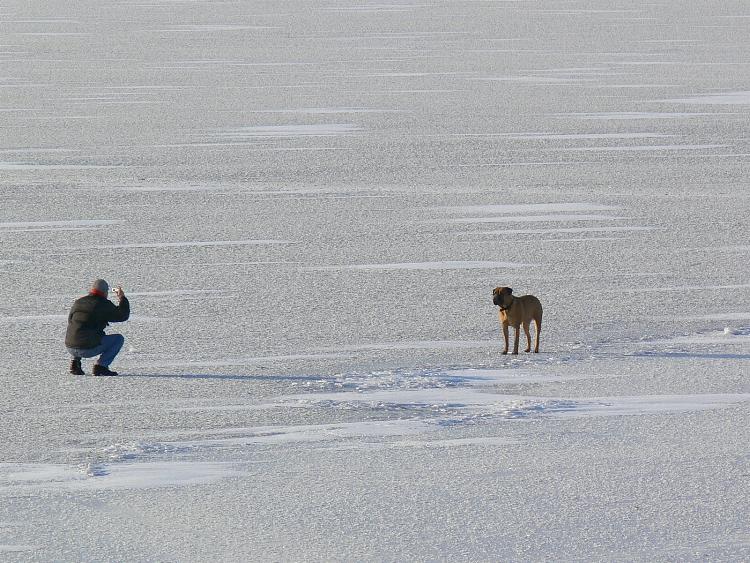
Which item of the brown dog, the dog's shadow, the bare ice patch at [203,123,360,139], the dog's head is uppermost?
the bare ice patch at [203,123,360,139]

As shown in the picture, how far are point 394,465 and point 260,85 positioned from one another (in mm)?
16882

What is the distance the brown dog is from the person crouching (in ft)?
6.10

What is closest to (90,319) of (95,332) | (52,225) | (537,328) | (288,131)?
(95,332)

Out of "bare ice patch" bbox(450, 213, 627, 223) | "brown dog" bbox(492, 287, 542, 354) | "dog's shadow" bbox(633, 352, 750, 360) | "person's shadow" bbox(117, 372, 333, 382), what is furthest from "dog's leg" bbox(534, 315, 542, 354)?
"bare ice patch" bbox(450, 213, 627, 223)

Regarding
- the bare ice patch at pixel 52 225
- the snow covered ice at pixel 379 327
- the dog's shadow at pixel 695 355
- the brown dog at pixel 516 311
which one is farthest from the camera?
the bare ice patch at pixel 52 225

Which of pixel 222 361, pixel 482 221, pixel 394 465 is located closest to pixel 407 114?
pixel 482 221

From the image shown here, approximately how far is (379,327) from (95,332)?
163cm

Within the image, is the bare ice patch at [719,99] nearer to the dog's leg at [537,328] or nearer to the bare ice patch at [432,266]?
the bare ice patch at [432,266]

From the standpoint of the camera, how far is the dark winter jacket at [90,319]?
702 cm

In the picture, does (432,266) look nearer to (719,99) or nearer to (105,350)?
(105,350)

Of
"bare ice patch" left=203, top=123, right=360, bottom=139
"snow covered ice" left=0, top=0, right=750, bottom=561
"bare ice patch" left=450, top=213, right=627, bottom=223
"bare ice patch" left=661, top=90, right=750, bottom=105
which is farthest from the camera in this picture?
"bare ice patch" left=661, top=90, right=750, bottom=105

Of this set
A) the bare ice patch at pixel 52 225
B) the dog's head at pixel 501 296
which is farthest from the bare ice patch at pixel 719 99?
the dog's head at pixel 501 296

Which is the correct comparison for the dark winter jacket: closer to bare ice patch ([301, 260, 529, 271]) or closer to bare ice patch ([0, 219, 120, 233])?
bare ice patch ([301, 260, 529, 271])

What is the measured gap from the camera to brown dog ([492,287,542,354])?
7.36 meters
